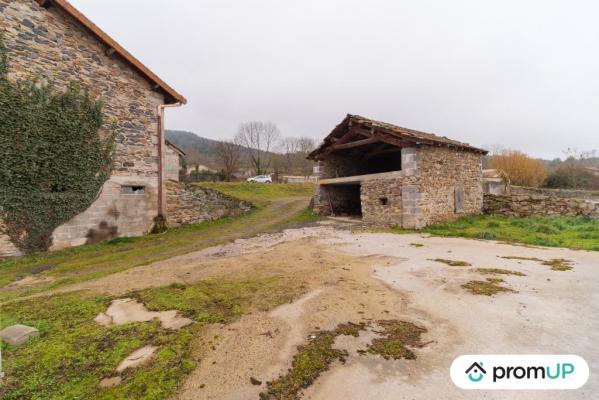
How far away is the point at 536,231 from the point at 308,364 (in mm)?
11015

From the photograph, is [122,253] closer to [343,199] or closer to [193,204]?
[193,204]

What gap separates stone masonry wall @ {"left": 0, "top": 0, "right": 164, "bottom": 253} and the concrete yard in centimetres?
471

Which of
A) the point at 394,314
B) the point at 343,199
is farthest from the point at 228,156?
the point at 394,314

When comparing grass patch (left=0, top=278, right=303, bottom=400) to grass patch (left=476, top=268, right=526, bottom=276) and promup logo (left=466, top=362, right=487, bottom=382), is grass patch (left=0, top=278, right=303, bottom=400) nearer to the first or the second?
promup logo (left=466, top=362, right=487, bottom=382)

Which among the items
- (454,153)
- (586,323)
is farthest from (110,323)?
(454,153)

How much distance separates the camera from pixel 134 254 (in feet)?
25.2

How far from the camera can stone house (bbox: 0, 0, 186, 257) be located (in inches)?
313

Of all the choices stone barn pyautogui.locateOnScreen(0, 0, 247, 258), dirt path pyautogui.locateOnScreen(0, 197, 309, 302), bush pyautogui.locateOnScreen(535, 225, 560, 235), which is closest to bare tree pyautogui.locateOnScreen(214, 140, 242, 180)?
stone barn pyautogui.locateOnScreen(0, 0, 247, 258)

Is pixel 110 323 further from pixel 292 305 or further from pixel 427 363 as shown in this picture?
pixel 427 363

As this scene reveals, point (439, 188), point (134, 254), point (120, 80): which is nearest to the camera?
point (134, 254)

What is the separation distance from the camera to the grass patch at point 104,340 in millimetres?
2215

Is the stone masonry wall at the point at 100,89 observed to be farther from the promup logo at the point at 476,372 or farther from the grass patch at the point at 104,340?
the promup logo at the point at 476,372

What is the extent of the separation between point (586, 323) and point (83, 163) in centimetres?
1223

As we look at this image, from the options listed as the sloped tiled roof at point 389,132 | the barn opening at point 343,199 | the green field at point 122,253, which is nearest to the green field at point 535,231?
the sloped tiled roof at point 389,132
